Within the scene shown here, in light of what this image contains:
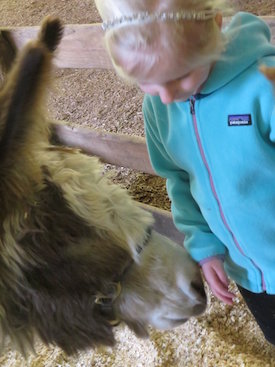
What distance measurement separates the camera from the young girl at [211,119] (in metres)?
0.81

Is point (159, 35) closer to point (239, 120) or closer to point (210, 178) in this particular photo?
point (239, 120)

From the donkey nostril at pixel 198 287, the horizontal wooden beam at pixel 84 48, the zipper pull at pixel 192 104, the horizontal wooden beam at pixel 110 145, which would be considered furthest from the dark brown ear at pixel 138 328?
the horizontal wooden beam at pixel 84 48

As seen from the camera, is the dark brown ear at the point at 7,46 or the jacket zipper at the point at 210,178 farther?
the dark brown ear at the point at 7,46

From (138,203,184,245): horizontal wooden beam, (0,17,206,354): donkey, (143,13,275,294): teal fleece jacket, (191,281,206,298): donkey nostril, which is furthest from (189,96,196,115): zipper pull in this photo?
(138,203,184,245): horizontal wooden beam

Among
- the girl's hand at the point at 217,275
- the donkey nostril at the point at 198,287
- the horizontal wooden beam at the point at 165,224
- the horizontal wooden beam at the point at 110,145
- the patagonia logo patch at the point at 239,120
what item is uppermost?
the patagonia logo patch at the point at 239,120

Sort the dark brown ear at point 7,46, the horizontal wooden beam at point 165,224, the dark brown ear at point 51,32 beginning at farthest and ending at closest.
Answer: the dark brown ear at point 7,46 → the horizontal wooden beam at point 165,224 → the dark brown ear at point 51,32

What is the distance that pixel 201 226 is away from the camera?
122 cm

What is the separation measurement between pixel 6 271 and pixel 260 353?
1024 mm

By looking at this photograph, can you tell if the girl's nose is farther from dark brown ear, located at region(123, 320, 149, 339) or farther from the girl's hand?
dark brown ear, located at region(123, 320, 149, 339)

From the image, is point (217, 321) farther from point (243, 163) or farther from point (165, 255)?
point (243, 163)

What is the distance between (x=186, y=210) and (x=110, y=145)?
3.41 ft

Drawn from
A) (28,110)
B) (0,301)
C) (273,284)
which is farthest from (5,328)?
(273,284)

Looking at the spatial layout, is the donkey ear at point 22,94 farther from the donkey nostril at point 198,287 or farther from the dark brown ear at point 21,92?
the donkey nostril at point 198,287

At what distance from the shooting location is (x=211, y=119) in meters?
0.97
